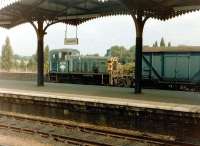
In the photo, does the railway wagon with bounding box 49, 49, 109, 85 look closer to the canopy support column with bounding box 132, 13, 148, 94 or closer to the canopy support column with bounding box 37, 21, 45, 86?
the canopy support column with bounding box 37, 21, 45, 86

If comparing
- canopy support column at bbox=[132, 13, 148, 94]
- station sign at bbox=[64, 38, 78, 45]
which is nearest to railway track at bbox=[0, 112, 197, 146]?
canopy support column at bbox=[132, 13, 148, 94]

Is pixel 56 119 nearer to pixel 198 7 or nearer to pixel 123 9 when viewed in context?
pixel 123 9

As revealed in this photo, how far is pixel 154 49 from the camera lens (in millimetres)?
24312

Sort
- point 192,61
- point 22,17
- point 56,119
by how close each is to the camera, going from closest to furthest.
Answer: point 56,119 → point 22,17 → point 192,61

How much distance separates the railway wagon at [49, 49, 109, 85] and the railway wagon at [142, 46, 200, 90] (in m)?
4.59

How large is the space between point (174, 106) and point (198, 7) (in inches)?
218

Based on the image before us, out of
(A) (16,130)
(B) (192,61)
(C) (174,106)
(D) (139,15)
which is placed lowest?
(A) (16,130)

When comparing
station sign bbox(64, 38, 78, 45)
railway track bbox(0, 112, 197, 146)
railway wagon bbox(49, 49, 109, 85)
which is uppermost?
station sign bbox(64, 38, 78, 45)

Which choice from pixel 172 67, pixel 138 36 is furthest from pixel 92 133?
pixel 172 67

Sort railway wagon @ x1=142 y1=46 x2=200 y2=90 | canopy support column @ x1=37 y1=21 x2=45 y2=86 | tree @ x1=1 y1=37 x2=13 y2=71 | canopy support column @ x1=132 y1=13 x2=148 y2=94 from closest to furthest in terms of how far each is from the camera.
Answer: canopy support column @ x1=132 y1=13 x2=148 y2=94
canopy support column @ x1=37 y1=21 x2=45 y2=86
railway wagon @ x1=142 y1=46 x2=200 y2=90
tree @ x1=1 y1=37 x2=13 y2=71

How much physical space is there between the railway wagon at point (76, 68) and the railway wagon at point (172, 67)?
4.59m

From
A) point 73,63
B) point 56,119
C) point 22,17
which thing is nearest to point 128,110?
point 56,119

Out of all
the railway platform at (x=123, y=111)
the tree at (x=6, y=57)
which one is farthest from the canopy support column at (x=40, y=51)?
the tree at (x=6, y=57)

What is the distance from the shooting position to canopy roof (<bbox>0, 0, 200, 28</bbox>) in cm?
1662
